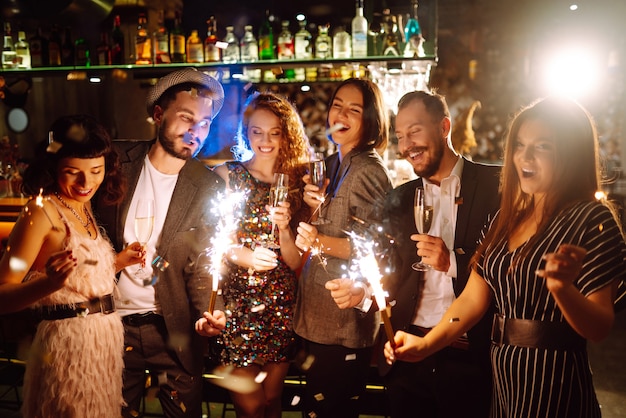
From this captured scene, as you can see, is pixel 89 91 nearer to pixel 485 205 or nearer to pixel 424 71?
pixel 424 71

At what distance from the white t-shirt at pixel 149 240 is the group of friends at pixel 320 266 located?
0.01 m

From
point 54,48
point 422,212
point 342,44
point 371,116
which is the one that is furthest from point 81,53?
point 422,212

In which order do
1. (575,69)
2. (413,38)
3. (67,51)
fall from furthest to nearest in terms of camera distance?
(575,69), (67,51), (413,38)

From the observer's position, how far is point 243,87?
564cm

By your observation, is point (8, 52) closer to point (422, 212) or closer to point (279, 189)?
point (279, 189)

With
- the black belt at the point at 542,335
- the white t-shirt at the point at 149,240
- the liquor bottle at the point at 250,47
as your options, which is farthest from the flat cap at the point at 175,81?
the liquor bottle at the point at 250,47

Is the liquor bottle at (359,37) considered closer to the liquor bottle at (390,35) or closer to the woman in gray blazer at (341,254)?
the liquor bottle at (390,35)

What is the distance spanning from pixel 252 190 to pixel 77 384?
1178 millimetres

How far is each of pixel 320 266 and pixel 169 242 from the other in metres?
0.74

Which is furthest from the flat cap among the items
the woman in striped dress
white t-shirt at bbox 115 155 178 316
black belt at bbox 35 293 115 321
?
the woman in striped dress

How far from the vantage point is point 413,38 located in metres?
4.01

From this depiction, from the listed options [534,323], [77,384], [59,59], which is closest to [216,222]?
[77,384]

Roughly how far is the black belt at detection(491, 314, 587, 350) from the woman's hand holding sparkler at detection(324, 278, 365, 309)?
0.69m

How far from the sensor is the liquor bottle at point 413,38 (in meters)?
4.00
